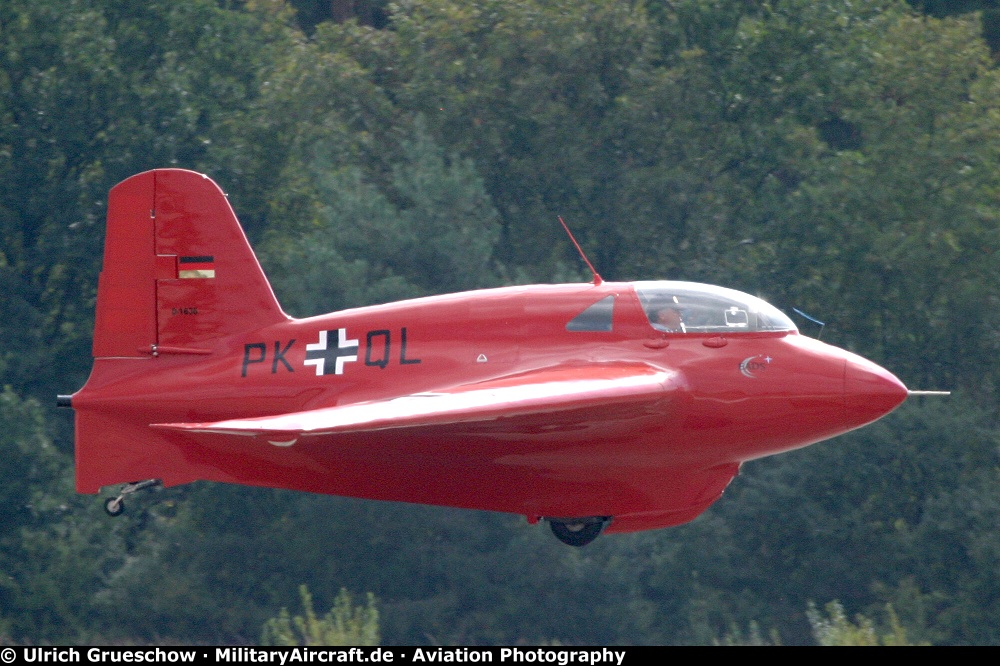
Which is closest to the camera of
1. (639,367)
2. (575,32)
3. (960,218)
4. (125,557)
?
(639,367)

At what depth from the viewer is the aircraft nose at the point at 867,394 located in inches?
603

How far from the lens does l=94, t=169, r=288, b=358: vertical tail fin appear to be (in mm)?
16891

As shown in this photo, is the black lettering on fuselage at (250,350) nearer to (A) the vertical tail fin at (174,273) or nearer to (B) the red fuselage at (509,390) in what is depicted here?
(B) the red fuselage at (509,390)

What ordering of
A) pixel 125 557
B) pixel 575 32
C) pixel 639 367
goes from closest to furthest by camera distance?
pixel 639 367 → pixel 125 557 → pixel 575 32

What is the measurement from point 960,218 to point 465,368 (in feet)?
67.7

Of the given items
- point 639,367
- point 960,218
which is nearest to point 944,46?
point 960,218

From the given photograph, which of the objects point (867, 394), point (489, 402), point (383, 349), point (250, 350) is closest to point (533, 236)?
point (250, 350)

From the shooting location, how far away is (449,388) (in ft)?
51.0

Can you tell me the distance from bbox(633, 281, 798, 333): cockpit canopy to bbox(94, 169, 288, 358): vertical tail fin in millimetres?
4313

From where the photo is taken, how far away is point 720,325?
15.6 metres

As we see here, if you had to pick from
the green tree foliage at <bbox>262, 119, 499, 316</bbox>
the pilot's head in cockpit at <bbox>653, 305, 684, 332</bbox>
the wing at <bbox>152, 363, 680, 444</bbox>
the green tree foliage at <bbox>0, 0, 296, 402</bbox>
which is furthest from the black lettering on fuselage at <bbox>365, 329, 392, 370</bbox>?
the green tree foliage at <bbox>0, 0, 296, 402</bbox>

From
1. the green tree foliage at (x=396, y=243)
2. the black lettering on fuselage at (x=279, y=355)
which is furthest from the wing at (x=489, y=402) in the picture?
the green tree foliage at (x=396, y=243)

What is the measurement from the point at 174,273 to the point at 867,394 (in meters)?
7.99

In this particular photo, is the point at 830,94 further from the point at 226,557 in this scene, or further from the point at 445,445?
the point at 445,445
